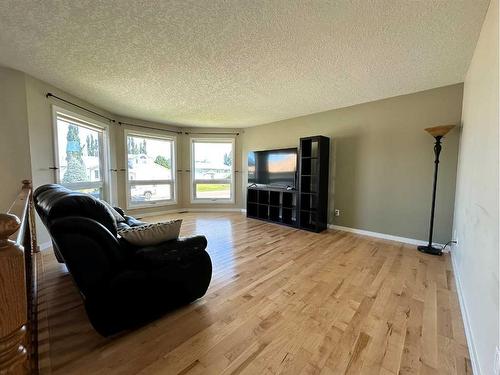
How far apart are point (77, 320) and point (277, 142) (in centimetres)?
449

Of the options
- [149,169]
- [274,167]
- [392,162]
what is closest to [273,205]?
[274,167]

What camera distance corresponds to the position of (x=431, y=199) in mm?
3146

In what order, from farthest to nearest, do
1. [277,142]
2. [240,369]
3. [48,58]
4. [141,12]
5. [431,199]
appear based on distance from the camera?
[277,142]
[431,199]
[48,58]
[141,12]
[240,369]

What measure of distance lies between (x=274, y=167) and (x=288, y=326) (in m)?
3.53

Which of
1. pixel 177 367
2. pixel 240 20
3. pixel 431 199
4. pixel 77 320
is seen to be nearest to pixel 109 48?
pixel 240 20

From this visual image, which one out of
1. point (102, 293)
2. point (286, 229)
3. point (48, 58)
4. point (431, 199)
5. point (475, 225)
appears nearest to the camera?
point (102, 293)

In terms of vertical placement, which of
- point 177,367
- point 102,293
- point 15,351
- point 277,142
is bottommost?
point 177,367

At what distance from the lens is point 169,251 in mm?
1604

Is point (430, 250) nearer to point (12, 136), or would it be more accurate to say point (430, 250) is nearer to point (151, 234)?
point (151, 234)

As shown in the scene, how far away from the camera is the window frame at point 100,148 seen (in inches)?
125

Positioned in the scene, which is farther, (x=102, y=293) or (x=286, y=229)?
(x=286, y=229)

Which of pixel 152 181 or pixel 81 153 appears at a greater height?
pixel 81 153

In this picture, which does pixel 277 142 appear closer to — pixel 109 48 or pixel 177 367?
pixel 109 48

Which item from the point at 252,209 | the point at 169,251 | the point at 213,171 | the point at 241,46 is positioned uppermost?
the point at 241,46
